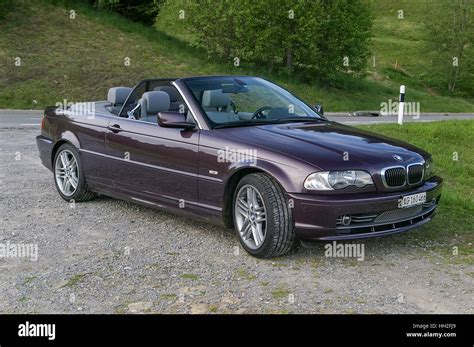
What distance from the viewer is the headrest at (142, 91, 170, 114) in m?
6.26

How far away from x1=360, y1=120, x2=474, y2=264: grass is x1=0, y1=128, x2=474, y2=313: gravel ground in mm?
365

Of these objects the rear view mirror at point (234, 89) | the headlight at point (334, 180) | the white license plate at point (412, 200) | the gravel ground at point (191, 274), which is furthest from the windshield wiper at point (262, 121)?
the white license plate at point (412, 200)

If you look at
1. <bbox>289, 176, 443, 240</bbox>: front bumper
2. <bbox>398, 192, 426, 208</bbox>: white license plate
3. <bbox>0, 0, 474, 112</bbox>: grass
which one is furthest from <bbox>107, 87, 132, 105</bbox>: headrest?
<bbox>0, 0, 474, 112</bbox>: grass

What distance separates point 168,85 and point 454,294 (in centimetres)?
362

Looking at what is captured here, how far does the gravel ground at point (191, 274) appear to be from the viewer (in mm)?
4125

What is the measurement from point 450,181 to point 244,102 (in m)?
4.09

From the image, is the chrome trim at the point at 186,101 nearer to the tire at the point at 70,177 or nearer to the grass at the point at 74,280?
the tire at the point at 70,177

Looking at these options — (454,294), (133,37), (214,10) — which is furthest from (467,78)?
(454,294)

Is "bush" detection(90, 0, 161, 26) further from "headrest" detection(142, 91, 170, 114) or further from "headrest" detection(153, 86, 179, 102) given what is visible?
"headrest" detection(142, 91, 170, 114)

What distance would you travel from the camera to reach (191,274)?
4.74 meters

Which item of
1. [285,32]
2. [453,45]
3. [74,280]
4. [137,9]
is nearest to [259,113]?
[74,280]

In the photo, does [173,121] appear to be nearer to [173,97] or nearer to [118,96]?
[173,97]
